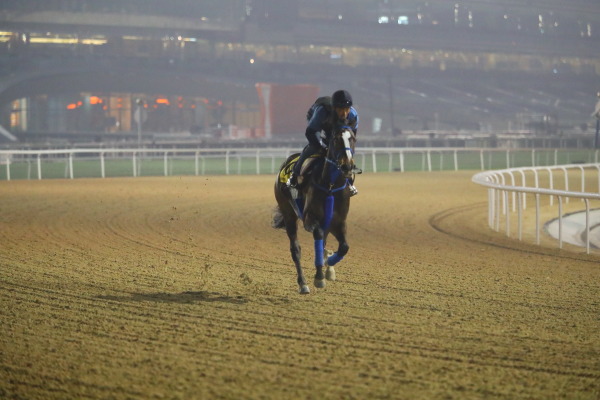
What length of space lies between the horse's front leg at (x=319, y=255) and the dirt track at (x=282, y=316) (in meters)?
0.12

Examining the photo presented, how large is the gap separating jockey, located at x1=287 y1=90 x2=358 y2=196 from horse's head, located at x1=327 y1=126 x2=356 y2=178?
0.09 metres

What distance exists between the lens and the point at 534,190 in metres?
11.2

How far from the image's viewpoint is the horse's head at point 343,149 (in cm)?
662

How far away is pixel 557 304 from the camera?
22.6 feet

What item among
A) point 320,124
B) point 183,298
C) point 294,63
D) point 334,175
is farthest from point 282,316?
point 294,63

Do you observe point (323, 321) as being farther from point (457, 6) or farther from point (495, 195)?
point (457, 6)

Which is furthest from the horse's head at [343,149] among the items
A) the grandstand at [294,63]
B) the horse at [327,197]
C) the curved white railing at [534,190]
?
the grandstand at [294,63]

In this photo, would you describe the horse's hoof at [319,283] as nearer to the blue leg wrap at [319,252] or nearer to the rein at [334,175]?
the blue leg wrap at [319,252]

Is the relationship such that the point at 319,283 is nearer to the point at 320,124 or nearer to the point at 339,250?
the point at 339,250

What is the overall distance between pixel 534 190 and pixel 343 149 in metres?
5.16

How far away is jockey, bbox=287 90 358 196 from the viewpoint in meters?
6.76

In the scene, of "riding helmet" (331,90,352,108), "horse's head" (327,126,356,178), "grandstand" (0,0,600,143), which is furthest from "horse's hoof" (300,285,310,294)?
"grandstand" (0,0,600,143)

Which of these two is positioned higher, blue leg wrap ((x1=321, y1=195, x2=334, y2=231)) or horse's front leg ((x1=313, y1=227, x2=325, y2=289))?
blue leg wrap ((x1=321, y1=195, x2=334, y2=231))

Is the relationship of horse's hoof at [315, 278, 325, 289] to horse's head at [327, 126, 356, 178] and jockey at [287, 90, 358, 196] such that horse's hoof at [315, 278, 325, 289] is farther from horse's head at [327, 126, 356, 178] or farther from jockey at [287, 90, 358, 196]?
horse's head at [327, 126, 356, 178]
